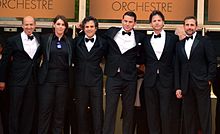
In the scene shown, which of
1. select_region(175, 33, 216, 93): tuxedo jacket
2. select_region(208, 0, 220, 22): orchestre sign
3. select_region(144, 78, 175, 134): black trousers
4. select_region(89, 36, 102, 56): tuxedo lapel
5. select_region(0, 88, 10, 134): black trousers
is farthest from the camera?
select_region(208, 0, 220, 22): orchestre sign

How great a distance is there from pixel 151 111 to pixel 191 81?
0.62 metres

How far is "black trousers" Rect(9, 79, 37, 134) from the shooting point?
18.6 feet

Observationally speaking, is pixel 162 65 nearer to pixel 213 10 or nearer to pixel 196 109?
pixel 196 109

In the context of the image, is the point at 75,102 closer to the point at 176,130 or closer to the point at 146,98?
the point at 146,98

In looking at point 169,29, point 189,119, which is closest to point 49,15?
point 169,29

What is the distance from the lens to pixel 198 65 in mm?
5477

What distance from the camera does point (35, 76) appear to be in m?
5.77

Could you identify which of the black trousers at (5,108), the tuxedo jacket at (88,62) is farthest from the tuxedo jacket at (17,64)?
the tuxedo jacket at (88,62)

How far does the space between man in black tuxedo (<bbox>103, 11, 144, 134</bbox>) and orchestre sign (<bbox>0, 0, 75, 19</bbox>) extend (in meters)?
1.58

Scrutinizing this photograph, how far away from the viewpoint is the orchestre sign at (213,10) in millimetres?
6887

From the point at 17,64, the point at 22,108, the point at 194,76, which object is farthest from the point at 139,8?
the point at 22,108

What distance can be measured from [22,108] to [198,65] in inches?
89.3

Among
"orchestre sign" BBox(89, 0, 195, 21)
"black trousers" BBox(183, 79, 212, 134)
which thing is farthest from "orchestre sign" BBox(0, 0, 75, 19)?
"black trousers" BBox(183, 79, 212, 134)

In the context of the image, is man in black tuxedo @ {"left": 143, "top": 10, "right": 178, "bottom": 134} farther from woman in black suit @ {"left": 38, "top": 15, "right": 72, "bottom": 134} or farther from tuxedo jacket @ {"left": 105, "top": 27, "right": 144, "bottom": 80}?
woman in black suit @ {"left": 38, "top": 15, "right": 72, "bottom": 134}
